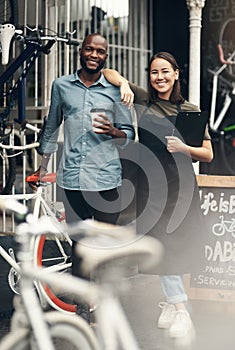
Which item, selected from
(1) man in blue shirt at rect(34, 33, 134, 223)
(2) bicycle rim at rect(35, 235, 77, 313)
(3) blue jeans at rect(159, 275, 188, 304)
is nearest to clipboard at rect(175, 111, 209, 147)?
(1) man in blue shirt at rect(34, 33, 134, 223)

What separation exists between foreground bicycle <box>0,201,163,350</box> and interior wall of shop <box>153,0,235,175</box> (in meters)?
6.07

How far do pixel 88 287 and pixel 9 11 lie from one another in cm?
453

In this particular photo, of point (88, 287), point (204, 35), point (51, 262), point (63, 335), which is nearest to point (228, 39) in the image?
point (204, 35)

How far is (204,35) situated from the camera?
8.59 m

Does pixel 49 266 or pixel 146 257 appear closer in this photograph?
pixel 146 257

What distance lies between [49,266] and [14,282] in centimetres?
26

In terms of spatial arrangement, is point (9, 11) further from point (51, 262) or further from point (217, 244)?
point (217, 244)

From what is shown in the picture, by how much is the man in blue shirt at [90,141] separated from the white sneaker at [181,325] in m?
0.76

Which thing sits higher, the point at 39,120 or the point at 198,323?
the point at 39,120

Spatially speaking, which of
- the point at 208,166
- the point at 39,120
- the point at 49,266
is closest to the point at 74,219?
the point at 49,266

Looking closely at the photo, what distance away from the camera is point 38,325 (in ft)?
7.84

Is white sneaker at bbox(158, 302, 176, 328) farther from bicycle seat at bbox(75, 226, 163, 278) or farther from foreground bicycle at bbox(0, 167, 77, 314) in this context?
bicycle seat at bbox(75, 226, 163, 278)

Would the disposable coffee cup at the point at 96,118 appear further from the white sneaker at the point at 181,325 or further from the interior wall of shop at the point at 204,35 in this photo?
the interior wall of shop at the point at 204,35

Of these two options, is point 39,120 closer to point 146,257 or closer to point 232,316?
point 232,316
